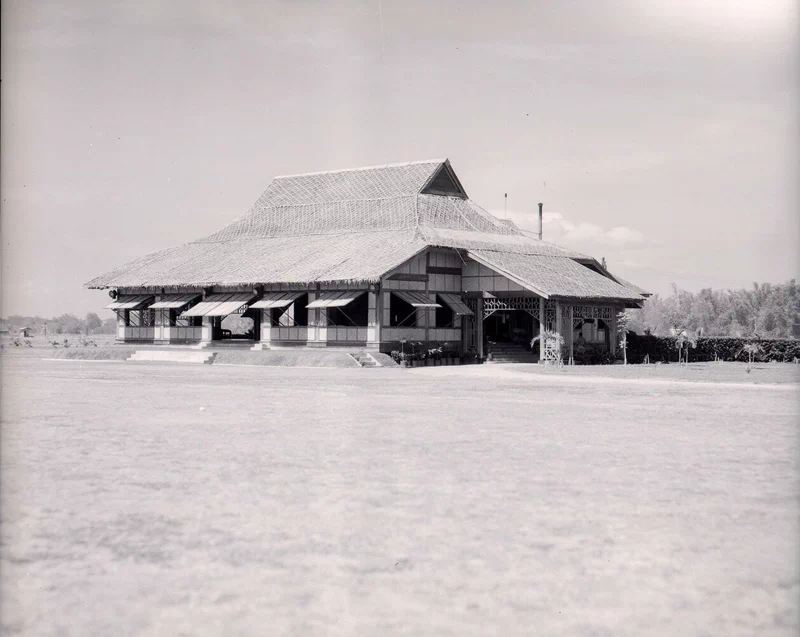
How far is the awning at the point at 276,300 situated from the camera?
40.4 m

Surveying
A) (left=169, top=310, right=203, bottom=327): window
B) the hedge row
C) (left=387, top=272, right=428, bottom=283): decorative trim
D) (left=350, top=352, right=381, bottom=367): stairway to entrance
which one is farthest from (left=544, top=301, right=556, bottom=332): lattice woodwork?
(left=169, top=310, right=203, bottom=327): window

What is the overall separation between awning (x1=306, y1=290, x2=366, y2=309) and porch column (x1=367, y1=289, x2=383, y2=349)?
52 centimetres

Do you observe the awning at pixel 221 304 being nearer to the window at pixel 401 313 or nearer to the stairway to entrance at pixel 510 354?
the window at pixel 401 313

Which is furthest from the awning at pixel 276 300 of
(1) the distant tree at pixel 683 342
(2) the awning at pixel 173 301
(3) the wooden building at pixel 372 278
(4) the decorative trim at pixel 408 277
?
(1) the distant tree at pixel 683 342

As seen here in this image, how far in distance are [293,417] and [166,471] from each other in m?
6.09

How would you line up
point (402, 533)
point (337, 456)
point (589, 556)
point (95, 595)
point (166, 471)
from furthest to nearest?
1. point (337, 456)
2. point (166, 471)
3. point (402, 533)
4. point (589, 556)
5. point (95, 595)

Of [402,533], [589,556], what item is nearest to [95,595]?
[402,533]

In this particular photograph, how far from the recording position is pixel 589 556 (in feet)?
23.9

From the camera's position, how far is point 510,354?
4319 centimetres

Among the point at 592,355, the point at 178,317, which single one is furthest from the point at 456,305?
the point at 178,317

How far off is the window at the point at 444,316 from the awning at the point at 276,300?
5899mm

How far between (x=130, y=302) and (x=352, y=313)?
11638 millimetres

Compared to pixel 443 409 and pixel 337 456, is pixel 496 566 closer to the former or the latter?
pixel 337 456

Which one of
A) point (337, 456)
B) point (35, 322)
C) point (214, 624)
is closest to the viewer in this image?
point (214, 624)
